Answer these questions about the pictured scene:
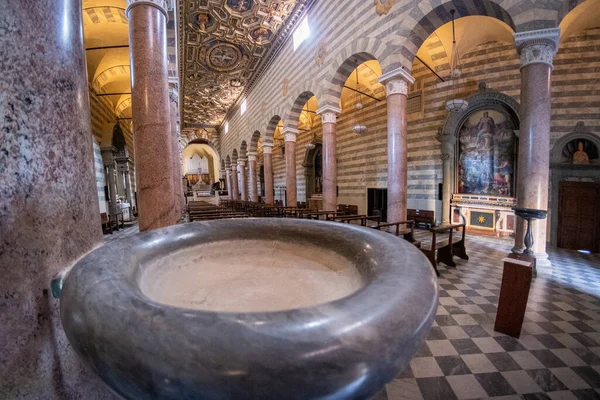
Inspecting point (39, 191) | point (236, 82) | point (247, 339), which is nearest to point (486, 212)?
point (247, 339)

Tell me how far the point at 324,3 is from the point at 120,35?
784 centimetres

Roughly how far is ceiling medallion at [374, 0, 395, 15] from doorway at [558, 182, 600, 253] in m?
7.31

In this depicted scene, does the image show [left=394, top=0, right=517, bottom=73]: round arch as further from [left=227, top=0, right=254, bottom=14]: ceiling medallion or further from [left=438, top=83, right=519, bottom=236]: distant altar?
[left=227, top=0, right=254, bottom=14]: ceiling medallion

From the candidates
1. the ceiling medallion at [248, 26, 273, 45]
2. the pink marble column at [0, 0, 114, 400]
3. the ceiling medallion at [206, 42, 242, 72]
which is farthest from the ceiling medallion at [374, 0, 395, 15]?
the ceiling medallion at [206, 42, 242, 72]

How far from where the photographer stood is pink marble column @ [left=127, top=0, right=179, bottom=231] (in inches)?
160

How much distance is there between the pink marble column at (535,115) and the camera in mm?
5145

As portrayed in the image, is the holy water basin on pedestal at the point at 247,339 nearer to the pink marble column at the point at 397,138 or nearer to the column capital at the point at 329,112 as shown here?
the pink marble column at the point at 397,138

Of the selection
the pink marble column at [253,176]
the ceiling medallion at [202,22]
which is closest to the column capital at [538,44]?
the ceiling medallion at [202,22]

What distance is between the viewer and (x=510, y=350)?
120 inches

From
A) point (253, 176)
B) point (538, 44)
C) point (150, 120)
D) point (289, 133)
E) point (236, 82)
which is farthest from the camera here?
point (253, 176)

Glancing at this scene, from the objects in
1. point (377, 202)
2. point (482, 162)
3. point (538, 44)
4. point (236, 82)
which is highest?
point (236, 82)

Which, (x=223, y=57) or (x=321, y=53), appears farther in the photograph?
(x=223, y=57)

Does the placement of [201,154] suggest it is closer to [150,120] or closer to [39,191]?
[150,120]

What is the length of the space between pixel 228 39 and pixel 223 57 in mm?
2013
